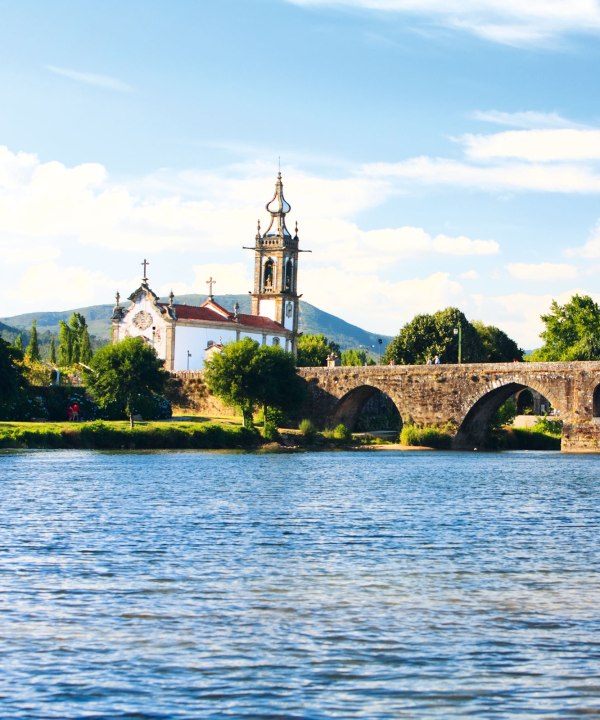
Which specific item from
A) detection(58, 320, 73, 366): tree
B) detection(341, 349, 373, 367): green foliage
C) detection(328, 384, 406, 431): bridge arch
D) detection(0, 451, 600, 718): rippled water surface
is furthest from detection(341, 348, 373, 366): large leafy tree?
detection(0, 451, 600, 718): rippled water surface

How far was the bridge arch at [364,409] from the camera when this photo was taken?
77.2 meters

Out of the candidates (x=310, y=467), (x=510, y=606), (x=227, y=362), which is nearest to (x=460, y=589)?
(x=510, y=606)

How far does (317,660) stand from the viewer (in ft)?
42.8

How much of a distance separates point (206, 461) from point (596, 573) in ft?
109

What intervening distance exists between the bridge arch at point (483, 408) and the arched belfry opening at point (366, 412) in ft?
23.1

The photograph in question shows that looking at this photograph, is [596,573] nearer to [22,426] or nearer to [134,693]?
[134,693]

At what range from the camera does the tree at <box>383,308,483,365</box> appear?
101312mm

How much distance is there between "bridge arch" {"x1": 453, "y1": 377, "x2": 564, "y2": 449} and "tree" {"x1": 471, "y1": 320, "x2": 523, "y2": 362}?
33.7 metres

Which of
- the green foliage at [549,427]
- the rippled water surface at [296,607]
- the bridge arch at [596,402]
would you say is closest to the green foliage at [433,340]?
the green foliage at [549,427]

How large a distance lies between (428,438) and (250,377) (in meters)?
11.4

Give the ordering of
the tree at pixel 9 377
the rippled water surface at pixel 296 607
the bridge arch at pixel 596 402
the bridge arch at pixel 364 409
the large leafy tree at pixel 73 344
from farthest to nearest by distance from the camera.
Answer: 1. the large leafy tree at pixel 73 344
2. the bridge arch at pixel 364 409
3. the bridge arch at pixel 596 402
4. the tree at pixel 9 377
5. the rippled water surface at pixel 296 607

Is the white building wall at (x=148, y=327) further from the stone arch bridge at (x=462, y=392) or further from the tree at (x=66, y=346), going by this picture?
the tree at (x=66, y=346)

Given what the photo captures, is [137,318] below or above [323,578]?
above

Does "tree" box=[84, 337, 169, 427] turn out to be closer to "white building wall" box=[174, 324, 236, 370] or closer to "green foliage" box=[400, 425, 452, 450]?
"green foliage" box=[400, 425, 452, 450]
